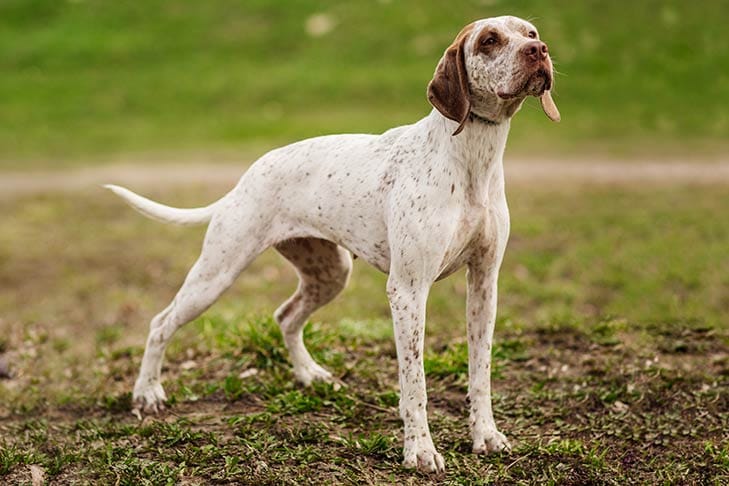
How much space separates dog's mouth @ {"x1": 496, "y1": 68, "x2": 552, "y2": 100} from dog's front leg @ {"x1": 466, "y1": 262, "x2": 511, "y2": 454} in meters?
1.04

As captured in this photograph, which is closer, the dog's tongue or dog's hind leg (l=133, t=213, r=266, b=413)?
the dog's tongue

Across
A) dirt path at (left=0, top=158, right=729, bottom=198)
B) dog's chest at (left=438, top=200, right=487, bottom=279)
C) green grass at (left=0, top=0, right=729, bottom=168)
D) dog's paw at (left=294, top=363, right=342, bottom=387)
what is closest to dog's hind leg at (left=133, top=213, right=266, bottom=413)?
dog's paw at (left=294, top=363, right=342, bottom=387)

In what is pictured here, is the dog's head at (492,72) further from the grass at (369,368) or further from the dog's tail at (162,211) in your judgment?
the dog's tail at (162,211)

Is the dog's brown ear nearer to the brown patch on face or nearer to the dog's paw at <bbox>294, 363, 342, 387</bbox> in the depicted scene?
the brown patch on face

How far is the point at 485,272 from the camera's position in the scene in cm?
486

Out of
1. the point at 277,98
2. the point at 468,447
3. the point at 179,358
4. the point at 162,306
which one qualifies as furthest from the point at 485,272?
the point at 277,98

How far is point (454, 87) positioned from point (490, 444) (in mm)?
1880

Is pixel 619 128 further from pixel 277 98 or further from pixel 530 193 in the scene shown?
pixel 277 98

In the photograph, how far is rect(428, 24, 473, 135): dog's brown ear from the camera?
14.3 feet

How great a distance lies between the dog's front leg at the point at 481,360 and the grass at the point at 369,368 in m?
0.11

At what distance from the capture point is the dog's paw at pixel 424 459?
4656mm

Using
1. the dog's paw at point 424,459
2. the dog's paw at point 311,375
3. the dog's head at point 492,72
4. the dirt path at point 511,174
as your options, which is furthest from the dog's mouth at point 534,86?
the dirt path at point 511,174

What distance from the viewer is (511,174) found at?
13.9m

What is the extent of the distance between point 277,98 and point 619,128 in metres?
6.40
